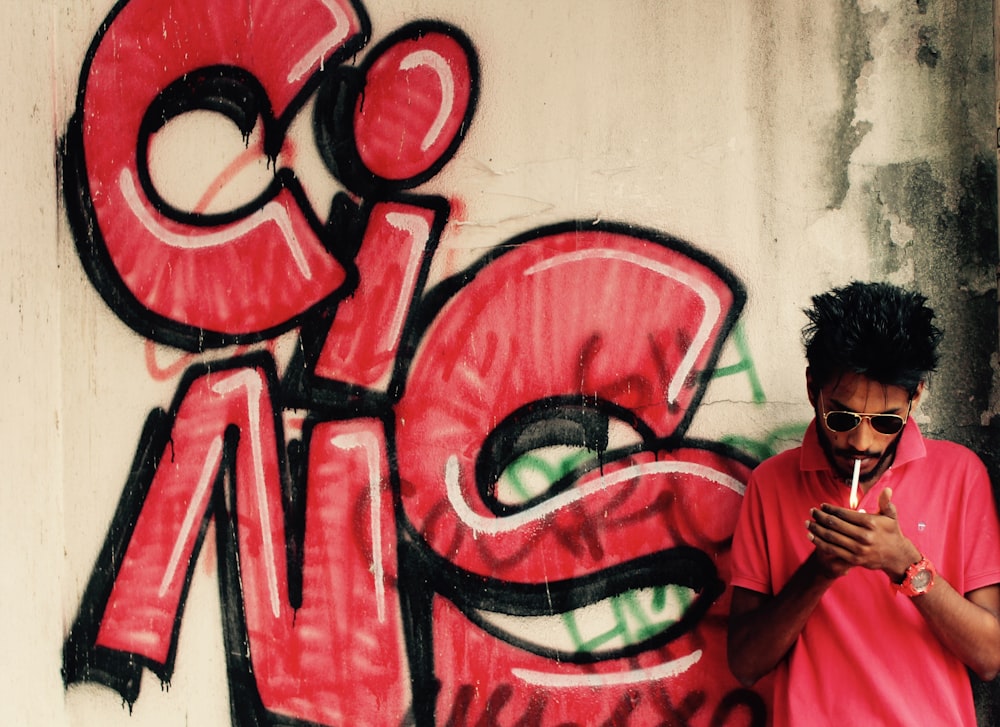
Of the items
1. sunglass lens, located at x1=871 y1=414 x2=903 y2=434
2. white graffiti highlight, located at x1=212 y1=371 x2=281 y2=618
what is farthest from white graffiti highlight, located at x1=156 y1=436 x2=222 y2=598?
sunglass lens, located at x1=871 y1=414 x2=903 y2=434

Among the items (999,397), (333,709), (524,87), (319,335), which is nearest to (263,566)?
(333,709)

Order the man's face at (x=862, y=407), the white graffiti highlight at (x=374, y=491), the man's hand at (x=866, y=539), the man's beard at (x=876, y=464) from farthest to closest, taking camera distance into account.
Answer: the white graffiti highlight at (x=374, y=491)
the man's beard at (x=876, y=464)
the man's face at (x=862, y=407)
the man's hand at (x=866, y=539)

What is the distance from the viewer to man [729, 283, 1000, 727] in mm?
2152

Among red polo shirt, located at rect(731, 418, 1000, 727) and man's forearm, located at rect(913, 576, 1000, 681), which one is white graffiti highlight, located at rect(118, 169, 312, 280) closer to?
red polo shirt, located at rect(731, 418, 1000, 727)

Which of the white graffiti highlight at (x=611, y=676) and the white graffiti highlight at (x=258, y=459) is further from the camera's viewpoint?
the white graffiti highlight at (x=258, y=459)

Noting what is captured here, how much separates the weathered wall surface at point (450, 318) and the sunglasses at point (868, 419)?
585mm

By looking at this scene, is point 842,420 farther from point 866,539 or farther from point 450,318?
point 450,318

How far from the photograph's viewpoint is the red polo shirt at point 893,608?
7.39ft

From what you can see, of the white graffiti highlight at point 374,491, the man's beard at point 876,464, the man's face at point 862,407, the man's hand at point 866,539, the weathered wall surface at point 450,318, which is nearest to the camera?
the man's hand at point 866,539

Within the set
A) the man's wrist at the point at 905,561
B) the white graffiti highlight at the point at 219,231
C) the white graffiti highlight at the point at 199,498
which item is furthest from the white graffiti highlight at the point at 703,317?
the white graffiti highlight at the point at 199,498

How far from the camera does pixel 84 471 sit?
3053mm

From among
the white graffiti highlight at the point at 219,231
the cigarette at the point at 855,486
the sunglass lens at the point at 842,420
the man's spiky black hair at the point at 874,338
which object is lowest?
the cigarette at the point at 855,486

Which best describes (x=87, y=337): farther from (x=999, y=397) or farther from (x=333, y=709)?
(x=999, y=397)

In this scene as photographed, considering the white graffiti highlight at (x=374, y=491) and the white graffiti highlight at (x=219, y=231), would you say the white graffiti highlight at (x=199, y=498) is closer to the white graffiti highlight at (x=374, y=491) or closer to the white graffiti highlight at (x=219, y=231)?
the white graffiti highlight at (x=374, y=491)
